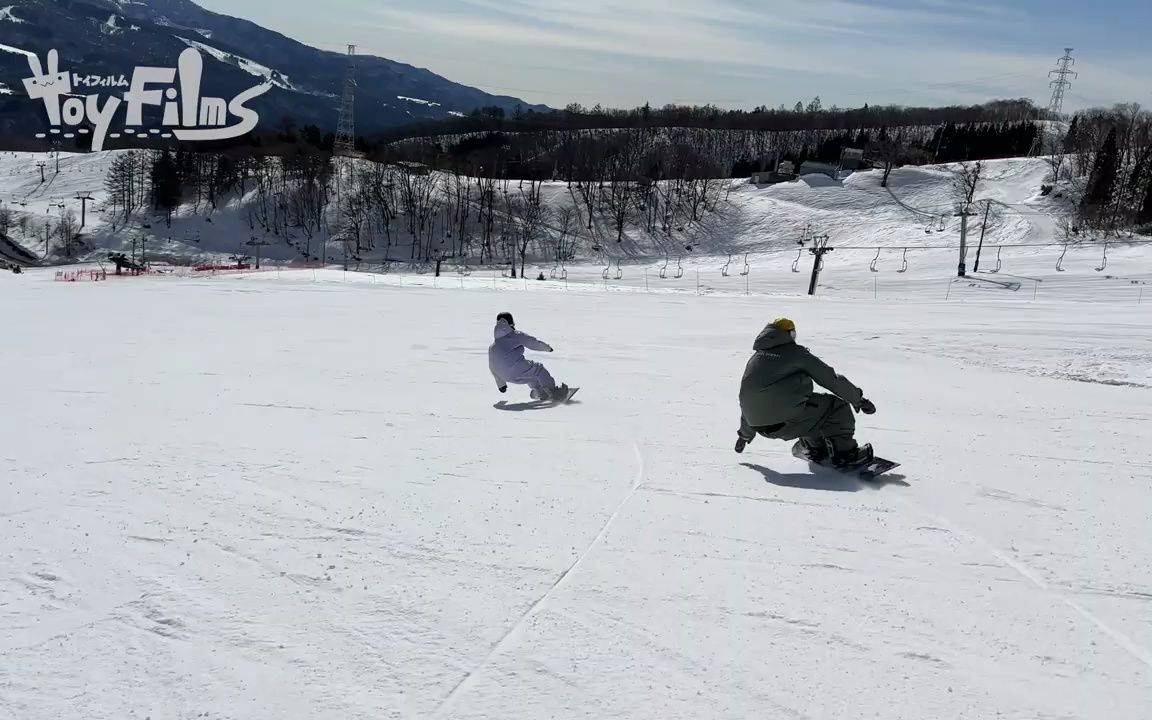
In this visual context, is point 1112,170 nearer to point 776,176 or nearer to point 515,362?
point 776,176

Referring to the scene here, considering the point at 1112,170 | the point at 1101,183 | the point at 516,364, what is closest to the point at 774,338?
the point at 516,364

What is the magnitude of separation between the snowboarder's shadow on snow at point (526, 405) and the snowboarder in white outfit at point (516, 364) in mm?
132

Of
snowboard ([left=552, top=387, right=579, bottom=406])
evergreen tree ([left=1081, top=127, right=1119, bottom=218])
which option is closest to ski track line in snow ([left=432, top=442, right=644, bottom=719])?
snowboard ([left=552, top=387, right=579, bottom=406])

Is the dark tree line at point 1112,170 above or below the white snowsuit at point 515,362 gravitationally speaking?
above

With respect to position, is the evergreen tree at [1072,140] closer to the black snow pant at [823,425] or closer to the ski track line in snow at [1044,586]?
the black snow pant at [823,425]

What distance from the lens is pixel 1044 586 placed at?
4645 mm

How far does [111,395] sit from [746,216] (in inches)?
3390

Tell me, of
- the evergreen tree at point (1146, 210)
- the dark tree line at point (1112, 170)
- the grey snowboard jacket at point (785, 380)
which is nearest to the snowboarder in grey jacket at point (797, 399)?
the grey snowboard jacket at point (785, 380)

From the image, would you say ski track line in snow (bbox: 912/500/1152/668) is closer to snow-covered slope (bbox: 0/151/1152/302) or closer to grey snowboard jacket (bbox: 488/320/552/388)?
grey snowboard jacket (bbox: 488/320/552/388)

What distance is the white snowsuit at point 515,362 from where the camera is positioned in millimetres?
10703

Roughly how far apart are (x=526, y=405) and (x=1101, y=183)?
→ 87.7 m

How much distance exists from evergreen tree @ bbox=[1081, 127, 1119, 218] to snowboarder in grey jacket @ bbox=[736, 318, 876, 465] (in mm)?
84359

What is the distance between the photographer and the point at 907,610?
14.1 feet

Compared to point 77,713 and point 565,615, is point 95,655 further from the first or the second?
point 565,615
